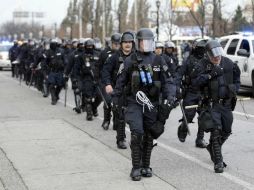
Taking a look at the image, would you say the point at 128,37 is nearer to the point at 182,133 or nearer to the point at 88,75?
the point at 182,133

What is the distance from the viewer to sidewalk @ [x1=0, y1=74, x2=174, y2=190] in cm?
666

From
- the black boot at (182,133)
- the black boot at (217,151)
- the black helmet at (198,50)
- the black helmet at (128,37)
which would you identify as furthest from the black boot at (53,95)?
the black boot at (217,151)

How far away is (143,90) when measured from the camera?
6.82m

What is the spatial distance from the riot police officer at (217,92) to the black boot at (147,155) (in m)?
0.77

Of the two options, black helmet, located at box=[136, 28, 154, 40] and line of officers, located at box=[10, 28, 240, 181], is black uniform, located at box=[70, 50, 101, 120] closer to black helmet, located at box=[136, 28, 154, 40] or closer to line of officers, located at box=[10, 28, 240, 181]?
line of officers, located at box=[10, 28, 240, 181]

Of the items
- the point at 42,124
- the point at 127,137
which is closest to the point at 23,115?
the point at 42,124

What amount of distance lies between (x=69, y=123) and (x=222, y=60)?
5264 millimetres

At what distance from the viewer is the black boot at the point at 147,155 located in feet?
22.8

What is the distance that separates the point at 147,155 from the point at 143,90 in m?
0.78

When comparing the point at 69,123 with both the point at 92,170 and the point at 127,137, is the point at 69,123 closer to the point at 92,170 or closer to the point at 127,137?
the point at 127,137

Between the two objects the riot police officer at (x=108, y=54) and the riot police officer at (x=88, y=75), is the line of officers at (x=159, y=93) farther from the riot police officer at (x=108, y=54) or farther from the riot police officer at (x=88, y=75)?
the riot police officer at (x=88, y=75)

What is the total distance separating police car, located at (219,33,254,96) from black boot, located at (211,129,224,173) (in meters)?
9.63

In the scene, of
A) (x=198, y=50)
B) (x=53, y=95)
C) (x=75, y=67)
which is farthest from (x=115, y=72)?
(x=53, y=95)

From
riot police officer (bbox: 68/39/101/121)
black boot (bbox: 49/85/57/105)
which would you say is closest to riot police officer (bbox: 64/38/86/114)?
riot police officer (bbox: 68/39/101/121)
